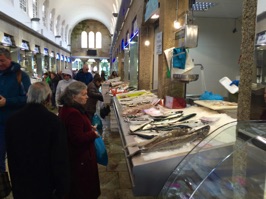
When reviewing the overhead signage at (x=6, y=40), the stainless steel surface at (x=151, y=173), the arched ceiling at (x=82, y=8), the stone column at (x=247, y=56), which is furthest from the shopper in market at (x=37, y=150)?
the arched ceiling at (x=82, y=8)

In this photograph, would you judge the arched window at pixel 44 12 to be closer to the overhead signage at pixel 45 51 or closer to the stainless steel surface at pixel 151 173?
the overhead signage at pixel 45 51

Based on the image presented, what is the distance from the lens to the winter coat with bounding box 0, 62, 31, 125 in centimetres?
351

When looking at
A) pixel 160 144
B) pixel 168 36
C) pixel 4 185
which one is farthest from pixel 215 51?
pixel 4 185

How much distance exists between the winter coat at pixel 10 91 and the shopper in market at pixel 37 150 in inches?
51.4

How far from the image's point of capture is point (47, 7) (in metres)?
21.2

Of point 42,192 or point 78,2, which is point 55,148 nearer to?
point 42,192

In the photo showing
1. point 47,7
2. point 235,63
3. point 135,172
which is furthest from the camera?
point 47,7

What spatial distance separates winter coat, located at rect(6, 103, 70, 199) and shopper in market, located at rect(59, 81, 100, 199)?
1.03ft

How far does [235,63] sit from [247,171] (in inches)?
295

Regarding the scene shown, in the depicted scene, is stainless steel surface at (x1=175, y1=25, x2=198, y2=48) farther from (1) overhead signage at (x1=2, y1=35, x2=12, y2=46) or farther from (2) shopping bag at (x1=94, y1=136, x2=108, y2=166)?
(1) overhead signage at (x1=2, y1=35, x2=12, y2=46)

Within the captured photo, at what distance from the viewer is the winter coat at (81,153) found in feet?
8.76

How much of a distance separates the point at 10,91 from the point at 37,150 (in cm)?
163

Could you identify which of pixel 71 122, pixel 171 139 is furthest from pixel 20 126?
pixel 171 139

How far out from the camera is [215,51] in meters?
8.44
